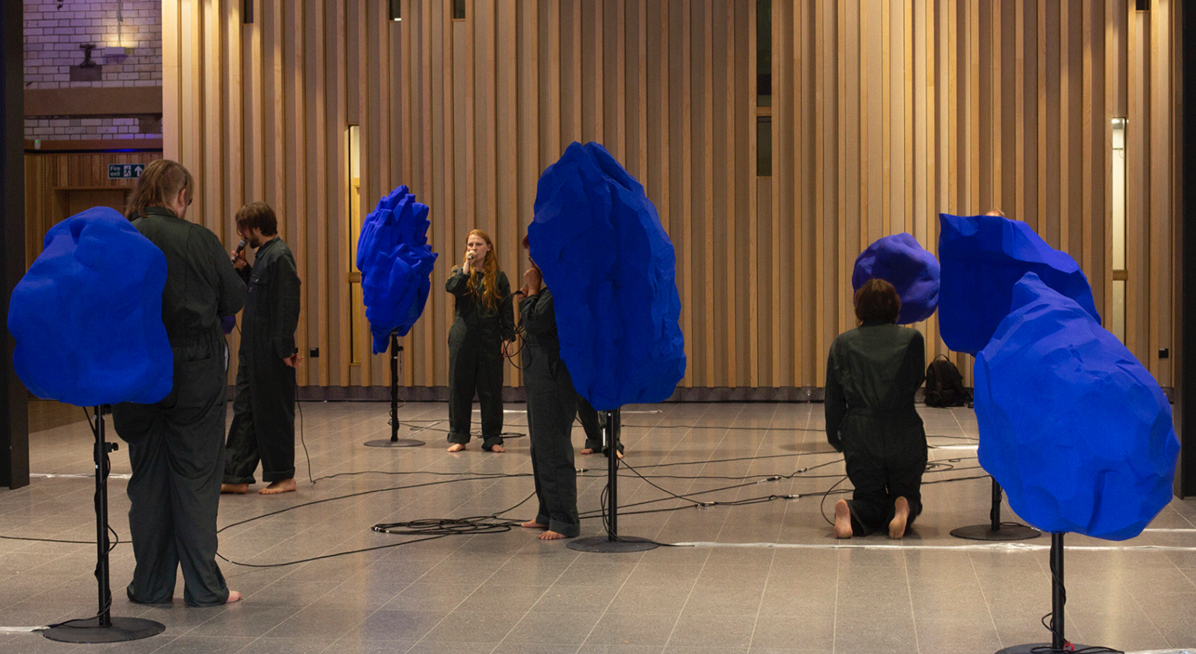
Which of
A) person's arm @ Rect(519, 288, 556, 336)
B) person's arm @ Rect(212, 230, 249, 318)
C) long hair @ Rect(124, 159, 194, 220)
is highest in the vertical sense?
long hair @ Rect(124, 159, 194, 220)

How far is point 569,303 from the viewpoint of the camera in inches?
209

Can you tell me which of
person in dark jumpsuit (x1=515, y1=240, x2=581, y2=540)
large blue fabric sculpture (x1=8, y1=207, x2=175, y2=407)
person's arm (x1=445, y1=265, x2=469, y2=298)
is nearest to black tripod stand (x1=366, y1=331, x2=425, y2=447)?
person's arm (x1=445, y1=265, x2=469, y2=298)

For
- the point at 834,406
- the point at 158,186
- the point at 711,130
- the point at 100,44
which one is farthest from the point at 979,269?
the point at 100,44

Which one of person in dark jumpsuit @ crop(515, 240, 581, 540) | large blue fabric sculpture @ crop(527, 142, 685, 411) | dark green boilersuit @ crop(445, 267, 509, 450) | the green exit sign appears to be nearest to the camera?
large blue fabric sculpture @ crop(527, 142, 685, 411)

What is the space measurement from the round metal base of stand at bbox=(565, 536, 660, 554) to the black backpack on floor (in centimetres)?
625

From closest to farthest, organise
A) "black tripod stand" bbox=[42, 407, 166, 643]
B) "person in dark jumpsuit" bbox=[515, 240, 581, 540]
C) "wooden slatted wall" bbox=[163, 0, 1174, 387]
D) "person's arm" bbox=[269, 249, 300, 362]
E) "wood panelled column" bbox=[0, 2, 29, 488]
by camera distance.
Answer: "black tripod stand" bbox=[42, 407, 166, 643] → "person in dark jumpsuit" bbox=[515, 240, 581, 540] → "person's arm" bbox=[269, 249, 300, 362] → "wood panelled column" bbox=[0, 2, 29, 488] → "wooden slatted wall" bbox=[163, 0, 1174, 387]

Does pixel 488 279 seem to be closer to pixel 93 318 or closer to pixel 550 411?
pixel 550 411

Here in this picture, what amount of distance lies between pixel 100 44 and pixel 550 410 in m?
12.2

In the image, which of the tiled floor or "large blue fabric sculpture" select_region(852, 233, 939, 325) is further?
"large blue fabric sculpture" select_region(852, 233, 939, 325)

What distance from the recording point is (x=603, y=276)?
17.5 ft

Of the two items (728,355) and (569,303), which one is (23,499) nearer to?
(569,303)

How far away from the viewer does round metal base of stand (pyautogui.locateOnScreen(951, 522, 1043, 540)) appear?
5.66 metres

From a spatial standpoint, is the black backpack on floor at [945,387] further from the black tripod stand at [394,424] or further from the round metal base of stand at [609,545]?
the round metal base of stand at [609,545]

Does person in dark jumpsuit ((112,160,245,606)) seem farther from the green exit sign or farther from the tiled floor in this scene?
the green exit sign
